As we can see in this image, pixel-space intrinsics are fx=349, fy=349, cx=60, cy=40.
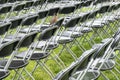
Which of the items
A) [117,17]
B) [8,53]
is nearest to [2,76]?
[8,53]

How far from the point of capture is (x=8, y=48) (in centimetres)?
436

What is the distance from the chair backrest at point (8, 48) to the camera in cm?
428

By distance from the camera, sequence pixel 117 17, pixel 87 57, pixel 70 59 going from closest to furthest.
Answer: pixel 87 57 → pixel 70 59 → pixel 117 17

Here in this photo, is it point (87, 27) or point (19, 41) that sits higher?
point (19, 41)

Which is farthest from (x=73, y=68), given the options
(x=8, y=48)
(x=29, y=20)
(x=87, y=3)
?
(x=87, y=3)

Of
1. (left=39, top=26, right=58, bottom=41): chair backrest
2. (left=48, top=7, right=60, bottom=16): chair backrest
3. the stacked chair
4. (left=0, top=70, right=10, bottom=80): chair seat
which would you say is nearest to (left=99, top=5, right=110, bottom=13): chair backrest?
the stacked chair

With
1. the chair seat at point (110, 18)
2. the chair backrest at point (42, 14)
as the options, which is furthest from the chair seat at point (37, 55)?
the chair seat at point (110, 18)

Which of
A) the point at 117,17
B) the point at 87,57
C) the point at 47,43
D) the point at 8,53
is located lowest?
the point at 117,17

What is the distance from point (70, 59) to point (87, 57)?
4286 mm

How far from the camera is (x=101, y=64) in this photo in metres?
4.90

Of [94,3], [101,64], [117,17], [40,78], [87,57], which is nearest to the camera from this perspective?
[87,57]

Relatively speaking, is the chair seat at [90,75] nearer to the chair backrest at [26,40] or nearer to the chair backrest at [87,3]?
the chair backrest at [26,40]

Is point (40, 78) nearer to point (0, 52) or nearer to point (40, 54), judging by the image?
point (40, 54)

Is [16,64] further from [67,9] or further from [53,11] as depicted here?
[67,9]
